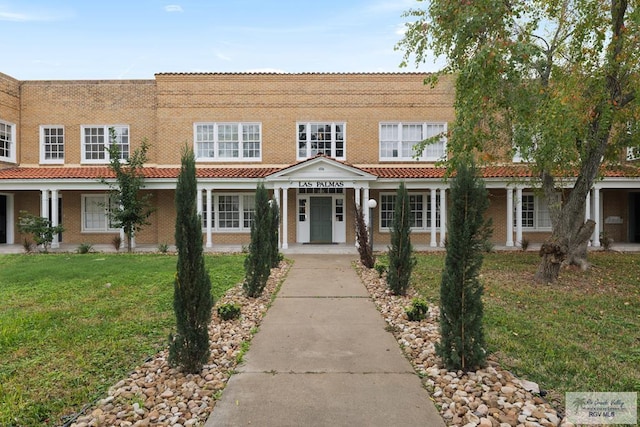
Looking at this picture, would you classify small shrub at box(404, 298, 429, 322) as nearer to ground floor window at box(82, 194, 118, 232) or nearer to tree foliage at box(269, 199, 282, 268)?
tree foliage at box(269, 199, 282, 268)

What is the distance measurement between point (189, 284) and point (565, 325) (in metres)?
5.66

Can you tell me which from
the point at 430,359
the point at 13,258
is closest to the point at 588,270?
the point at 430,359

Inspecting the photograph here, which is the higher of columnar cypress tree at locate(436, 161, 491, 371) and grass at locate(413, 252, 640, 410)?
columnar cypress tree at locate(436, 161, 491, 371)

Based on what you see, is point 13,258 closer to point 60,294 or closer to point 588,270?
point 60,294

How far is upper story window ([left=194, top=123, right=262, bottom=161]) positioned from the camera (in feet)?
65.6

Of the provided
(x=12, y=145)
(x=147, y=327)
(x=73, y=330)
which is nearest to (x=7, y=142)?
(x=12, y=145)

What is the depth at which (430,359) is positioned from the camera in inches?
193

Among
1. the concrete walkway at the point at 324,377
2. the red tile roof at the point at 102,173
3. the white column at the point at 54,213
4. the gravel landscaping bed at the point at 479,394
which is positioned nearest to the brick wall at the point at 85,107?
the red tile roof at the point at 102,173

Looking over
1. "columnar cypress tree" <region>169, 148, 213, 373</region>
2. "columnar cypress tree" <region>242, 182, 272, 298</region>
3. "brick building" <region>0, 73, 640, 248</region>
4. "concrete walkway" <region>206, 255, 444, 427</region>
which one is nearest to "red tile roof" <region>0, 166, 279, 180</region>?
"brick building" <region>0, 73, 640, 248</region>

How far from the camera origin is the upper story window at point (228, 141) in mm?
19984

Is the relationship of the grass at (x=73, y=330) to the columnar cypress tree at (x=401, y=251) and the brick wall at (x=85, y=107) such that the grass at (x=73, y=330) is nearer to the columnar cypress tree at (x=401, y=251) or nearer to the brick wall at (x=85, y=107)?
the columnar cypress tree at (x=401, y=251)

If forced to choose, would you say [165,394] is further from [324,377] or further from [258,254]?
[258,254]

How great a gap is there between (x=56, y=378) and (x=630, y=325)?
26.1ft

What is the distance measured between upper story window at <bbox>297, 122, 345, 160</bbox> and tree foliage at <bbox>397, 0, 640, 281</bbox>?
801cm
